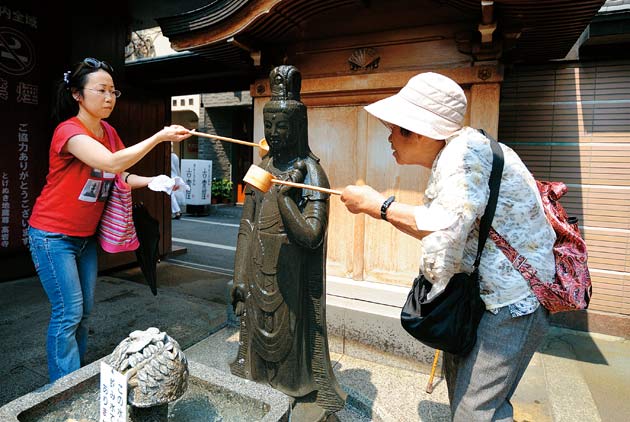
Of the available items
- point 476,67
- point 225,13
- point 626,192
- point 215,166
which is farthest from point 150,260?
point 215,166

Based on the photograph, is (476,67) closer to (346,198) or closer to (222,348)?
(346,198)

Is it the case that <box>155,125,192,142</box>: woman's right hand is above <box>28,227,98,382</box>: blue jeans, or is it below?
above

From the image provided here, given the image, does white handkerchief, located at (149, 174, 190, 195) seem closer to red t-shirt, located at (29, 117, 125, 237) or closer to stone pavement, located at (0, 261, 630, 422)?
red t-shirt, located at (29, 117, 125, 237)

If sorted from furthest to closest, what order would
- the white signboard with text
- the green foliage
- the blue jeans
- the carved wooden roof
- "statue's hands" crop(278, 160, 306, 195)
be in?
1. the green foliage
2. the white signboard with text
3. the carved wooden roof
4. the blue jeans
5. "statue's hands" crop(278, 160, 306, 195)

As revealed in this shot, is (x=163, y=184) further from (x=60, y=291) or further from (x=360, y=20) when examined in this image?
(x=360, y=20)

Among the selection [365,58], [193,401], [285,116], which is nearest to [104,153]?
[285,116]

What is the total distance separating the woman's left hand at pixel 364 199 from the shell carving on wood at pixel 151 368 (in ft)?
3.46

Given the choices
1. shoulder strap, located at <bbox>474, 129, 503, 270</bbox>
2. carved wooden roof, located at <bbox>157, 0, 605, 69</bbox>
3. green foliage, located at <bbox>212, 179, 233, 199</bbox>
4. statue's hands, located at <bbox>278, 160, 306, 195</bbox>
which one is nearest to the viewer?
shoulder strap, located at <bbox>474, 129, 503, 270</bbox>

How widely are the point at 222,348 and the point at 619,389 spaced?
3.93m

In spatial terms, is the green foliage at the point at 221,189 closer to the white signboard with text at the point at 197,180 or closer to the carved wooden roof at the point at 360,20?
the white signboard with text at the point at 197,180

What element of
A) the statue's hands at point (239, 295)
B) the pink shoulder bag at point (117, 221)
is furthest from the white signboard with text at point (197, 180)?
the statue's hands at point (239, 295)

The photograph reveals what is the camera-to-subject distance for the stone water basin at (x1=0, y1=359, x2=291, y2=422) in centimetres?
188

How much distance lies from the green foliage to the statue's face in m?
14.7

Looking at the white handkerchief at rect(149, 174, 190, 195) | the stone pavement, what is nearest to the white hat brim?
the white handkerchief at rect(149, 174, 190, 195)
